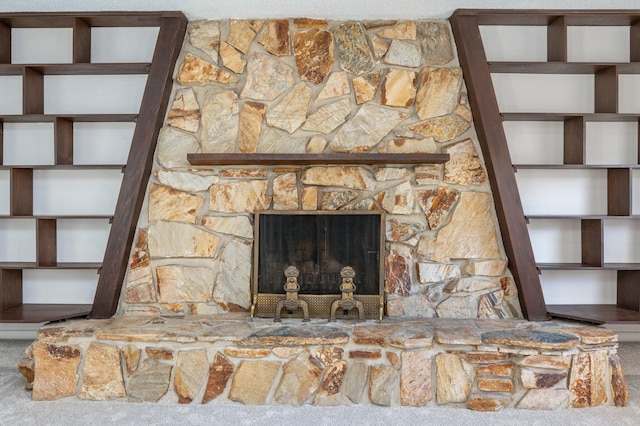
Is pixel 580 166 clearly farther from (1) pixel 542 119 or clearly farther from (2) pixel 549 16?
(2) pixel 549 16

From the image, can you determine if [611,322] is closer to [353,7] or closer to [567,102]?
[567,102]

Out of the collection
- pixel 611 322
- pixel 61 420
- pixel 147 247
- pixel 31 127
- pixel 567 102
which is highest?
pixel 567 102

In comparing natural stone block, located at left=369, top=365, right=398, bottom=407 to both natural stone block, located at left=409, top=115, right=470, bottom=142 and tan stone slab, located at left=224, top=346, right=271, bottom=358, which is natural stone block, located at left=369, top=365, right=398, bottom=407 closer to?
tan stone slab, located at left=224, top=346, right=271, bottom=358

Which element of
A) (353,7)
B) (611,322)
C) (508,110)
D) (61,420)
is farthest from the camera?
(508,110)

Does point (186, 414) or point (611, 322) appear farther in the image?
point (611, 322)

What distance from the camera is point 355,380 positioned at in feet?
7.11

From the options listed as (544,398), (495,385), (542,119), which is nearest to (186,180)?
(495,385)

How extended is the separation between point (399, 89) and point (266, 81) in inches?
32.6

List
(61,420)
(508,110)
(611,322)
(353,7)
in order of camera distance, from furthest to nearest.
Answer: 1. (508,110)
2. (353,7)
3. (611,322)
4. (61,420)

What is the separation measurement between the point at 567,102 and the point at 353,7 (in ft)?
4.88

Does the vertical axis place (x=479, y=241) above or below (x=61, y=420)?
above

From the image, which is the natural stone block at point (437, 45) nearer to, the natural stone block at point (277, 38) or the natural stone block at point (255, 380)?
the natural stone block at point (277, 38)

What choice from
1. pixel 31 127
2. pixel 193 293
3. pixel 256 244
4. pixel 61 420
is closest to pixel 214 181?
pixel 256 244

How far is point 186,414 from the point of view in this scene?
6.88 ft
